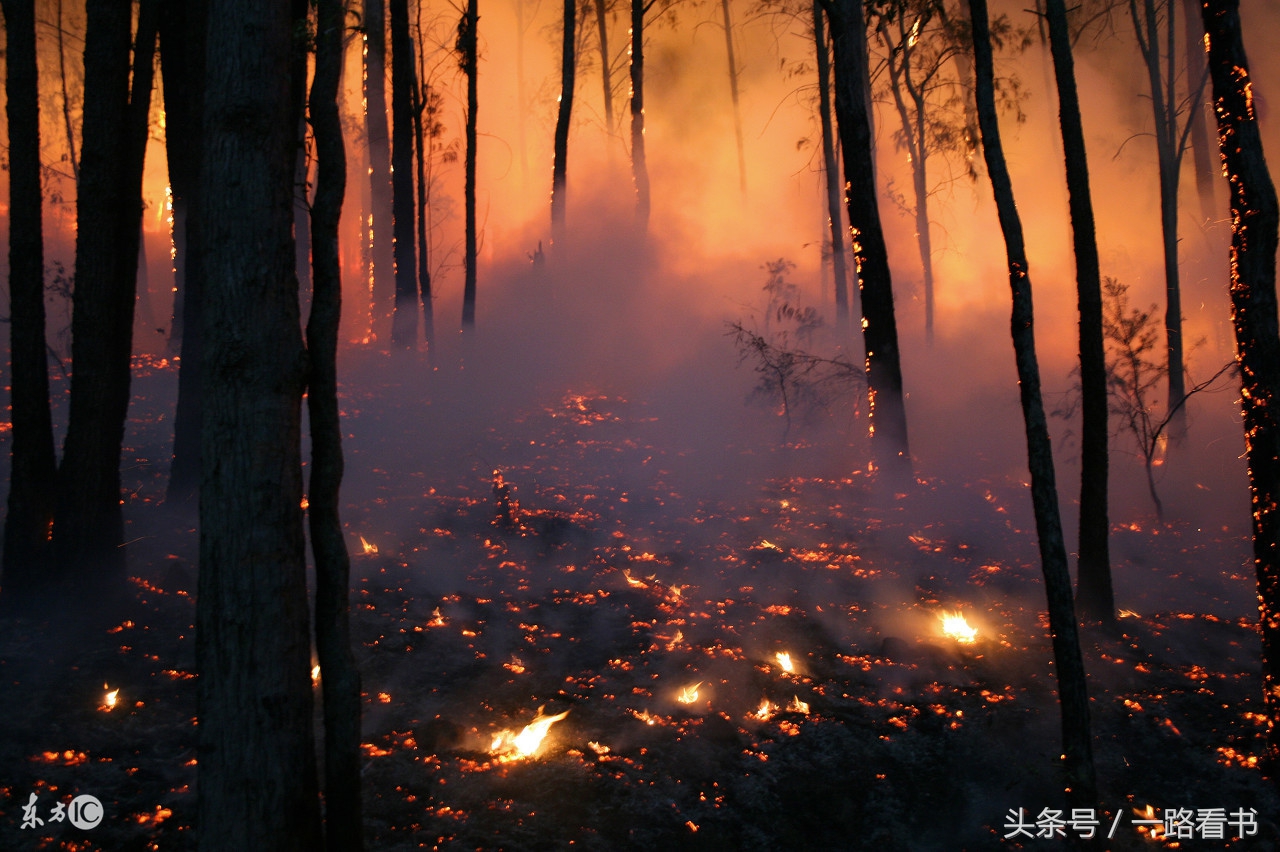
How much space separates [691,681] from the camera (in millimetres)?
6445

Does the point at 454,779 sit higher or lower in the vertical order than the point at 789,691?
lower

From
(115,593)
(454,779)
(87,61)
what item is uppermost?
(87,61)

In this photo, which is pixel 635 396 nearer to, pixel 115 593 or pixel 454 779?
pixel 115 593

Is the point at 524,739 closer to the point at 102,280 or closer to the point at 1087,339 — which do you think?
the point at 102,280

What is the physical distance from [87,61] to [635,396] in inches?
411

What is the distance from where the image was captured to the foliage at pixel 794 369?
14031 millimetres

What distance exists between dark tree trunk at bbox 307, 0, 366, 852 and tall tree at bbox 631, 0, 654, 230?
1773 centimetres

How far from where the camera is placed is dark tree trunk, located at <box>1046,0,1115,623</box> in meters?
7.44

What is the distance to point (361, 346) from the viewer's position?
1717 cm

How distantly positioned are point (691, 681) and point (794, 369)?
32.7ft

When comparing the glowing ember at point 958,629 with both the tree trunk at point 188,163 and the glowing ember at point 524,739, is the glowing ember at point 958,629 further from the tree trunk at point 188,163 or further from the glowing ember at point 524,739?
the tree trunk at point 188,163

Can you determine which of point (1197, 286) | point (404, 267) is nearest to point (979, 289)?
point (1197, 286)

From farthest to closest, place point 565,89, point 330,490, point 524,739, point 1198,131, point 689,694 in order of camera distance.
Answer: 1. point 1198,131
2. point 565,89
3. point 689,694
4. point 524,739
5. point 330,490

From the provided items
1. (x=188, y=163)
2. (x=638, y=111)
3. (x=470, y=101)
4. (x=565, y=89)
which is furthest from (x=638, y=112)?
(x=188, y=163)
